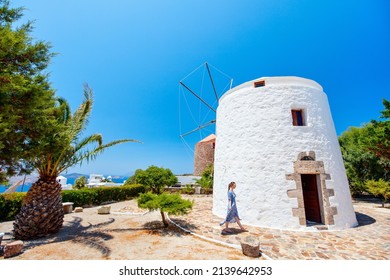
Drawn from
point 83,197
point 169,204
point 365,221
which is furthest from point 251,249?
point 83,197

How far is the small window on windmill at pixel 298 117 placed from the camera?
795 cm

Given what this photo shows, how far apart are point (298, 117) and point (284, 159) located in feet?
7.32

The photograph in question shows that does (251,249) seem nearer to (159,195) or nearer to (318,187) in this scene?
(159,195)

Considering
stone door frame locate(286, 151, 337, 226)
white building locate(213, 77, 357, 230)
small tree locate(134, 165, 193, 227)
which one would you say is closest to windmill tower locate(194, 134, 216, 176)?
small tree locate(134, 165, 193, 227)

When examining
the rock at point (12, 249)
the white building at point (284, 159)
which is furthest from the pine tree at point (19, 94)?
the white building at point (284, 159)

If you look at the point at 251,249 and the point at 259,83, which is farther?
the point at 259,83

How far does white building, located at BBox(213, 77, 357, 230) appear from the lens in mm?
6875

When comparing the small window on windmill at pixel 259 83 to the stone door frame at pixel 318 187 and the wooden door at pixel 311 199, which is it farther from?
the wooden door at pixel 311 199

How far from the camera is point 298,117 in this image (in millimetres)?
8039

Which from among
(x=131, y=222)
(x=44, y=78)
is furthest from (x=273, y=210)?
(x=44, y=78)

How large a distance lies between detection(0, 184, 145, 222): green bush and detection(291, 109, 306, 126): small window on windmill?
14.1 metres

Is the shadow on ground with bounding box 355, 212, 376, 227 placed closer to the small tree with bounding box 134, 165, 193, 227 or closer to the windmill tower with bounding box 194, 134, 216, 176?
the small tree with bounding box 134, 165, 193, 227

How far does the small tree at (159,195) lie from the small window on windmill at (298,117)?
19.0ft
